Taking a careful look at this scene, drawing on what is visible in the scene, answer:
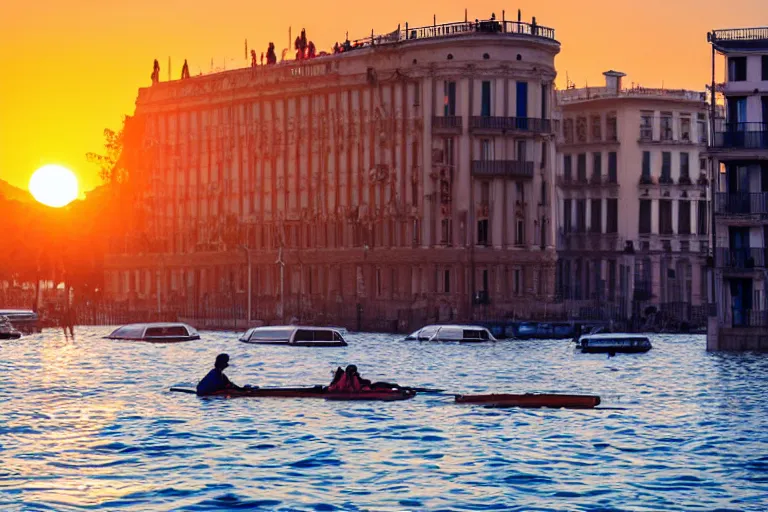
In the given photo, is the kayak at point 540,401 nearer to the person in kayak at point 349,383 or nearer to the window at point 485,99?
the person in kayak at point 349,383

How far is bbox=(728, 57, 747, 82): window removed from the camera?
99.0 m

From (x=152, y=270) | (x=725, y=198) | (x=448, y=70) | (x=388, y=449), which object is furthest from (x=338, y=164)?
(x=388, y=449)

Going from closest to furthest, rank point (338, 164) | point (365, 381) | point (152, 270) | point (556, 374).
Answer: point (365, 381) < point (556, 374) < point (338, 164) < point (152, 270)

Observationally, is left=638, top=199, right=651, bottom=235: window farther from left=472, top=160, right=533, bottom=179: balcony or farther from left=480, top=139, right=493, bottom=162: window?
left=480, top=139, right=493, bottom=162: window

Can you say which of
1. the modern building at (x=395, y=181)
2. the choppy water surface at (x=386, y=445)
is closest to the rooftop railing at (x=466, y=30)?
the modern building at (x=395, y=181)

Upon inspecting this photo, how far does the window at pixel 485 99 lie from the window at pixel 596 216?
22.5 metres

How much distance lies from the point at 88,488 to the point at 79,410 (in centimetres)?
2088

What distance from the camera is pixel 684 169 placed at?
161250 millimetres

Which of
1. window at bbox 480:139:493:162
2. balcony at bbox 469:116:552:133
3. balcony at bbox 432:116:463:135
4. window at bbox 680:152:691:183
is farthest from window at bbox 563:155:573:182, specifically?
balcony at bbox 432:116:463:135

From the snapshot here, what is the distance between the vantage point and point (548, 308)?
140 metres

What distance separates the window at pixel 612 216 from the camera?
160m

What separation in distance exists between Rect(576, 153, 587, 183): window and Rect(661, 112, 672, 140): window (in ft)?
24.7

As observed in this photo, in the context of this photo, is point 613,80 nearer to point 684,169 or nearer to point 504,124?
point 684,169

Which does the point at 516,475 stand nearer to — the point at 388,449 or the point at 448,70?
the point at 388,449
